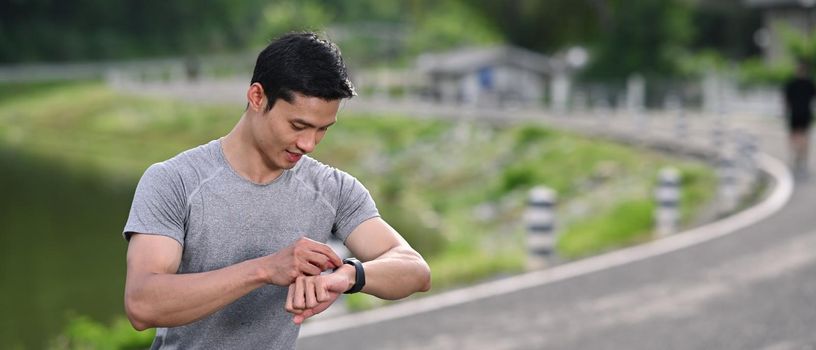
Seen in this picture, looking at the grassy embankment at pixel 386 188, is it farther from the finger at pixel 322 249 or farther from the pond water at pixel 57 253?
the finger at pixel 322 249

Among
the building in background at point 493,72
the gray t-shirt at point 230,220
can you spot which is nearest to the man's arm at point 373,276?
the gray t-shirt at point 230,220

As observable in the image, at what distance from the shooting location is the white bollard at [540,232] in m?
14.4

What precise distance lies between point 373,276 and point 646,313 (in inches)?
319

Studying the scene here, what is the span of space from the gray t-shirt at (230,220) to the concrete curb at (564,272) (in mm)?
6961

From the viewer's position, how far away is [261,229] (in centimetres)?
342

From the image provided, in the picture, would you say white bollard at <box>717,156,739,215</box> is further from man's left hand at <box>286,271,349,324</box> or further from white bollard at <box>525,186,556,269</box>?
man's left hand at <box>286,271,349,324</box>

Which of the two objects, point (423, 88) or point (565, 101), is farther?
point (423, 88)

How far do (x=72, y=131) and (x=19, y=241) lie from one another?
132 ft

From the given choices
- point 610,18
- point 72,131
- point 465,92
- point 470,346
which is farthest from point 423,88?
point 470,346

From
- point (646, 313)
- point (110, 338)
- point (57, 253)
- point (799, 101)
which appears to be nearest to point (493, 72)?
point (57, 253)

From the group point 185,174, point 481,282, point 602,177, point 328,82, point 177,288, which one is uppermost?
point 328,82

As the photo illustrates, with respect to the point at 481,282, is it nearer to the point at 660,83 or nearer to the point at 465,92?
the point at 660,83

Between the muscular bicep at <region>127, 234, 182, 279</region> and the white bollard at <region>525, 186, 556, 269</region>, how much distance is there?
11.1 metres

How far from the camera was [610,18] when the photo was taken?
6431 centimetres
